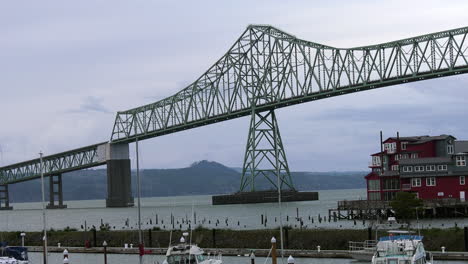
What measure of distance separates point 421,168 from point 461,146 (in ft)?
22.1

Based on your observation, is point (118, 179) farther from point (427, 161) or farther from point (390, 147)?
point (427, 161)

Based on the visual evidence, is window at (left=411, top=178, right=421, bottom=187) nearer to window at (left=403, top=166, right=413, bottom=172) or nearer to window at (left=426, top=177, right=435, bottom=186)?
window at (left=426, top=177, right=435, bottom=186)

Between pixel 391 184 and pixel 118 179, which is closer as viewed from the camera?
pixel 391 184

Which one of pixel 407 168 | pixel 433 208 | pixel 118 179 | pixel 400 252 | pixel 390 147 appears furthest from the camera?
pixel 118 179

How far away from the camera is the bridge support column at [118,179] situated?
591 feet

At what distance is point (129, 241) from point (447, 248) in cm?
2427

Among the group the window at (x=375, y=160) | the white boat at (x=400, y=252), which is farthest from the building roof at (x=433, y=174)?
the white boat at (x=400, y=252)

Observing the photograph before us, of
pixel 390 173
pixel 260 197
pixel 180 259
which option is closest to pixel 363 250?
pixel 180 259

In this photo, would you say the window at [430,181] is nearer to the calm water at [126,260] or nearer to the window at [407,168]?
Result: the window at [407,168]

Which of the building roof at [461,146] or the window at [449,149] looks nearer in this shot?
the window at [449,149]

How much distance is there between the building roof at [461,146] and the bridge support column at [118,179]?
92.7 metres

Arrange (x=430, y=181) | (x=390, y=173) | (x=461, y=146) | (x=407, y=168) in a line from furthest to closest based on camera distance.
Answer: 1. (x=390, y=173)
2. (x=461, y=146)
3. (x=407, y=168)
4. (x=430, y=181)

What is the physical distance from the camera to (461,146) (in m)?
99.1

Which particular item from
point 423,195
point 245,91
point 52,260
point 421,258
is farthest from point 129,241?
point 245,91
